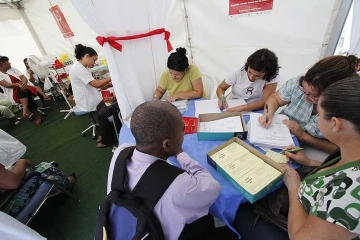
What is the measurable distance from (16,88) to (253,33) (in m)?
4.31

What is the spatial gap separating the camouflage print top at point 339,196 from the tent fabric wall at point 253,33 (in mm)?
1609

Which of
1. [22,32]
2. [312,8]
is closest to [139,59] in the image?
[312,8]

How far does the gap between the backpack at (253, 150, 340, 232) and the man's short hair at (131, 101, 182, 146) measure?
60 cm

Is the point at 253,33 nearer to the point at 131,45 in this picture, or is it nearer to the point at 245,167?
the point at 131,45

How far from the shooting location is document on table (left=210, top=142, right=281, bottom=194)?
0.80 meters

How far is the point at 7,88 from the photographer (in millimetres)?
3469

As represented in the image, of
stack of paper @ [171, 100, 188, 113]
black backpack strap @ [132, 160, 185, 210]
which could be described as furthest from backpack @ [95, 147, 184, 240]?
stack of paper @ [171, 100, 188, 113]

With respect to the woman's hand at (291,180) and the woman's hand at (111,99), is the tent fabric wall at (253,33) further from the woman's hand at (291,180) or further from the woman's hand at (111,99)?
the woman's hand at (291,180)

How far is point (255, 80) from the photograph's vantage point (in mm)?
1623

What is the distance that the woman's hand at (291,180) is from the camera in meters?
0.79

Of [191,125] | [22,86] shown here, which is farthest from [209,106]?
[22,86]

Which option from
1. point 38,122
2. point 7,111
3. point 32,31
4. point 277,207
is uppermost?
point 32,31

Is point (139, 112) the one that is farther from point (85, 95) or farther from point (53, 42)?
point (53, 42)

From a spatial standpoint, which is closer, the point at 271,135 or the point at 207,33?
the point at 271,135
